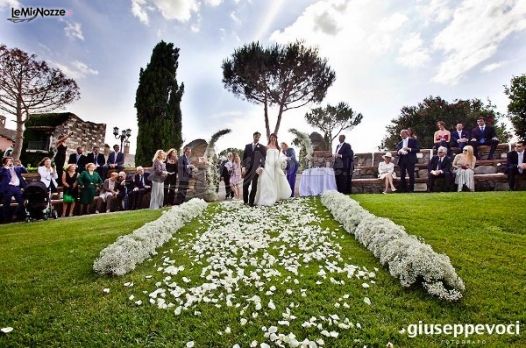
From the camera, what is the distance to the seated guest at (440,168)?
12.8 metres

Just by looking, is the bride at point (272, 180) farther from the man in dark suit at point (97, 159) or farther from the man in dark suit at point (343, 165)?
the man in dark suit at point (97, 159)

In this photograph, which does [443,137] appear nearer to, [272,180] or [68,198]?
[272,180]

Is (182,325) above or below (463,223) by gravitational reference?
below

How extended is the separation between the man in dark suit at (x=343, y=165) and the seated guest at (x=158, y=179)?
7218mm

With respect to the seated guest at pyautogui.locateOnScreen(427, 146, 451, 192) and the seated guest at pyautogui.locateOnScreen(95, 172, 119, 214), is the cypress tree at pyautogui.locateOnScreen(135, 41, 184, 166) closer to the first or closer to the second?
the seated guest at pyautogui.locateOnScreen(95, 172, 119, 214)

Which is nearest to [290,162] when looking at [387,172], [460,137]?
[387,172]

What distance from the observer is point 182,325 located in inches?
142

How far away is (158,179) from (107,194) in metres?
2.52

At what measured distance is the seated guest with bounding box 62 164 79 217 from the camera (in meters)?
11.6

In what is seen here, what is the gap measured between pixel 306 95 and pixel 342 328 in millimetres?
29259

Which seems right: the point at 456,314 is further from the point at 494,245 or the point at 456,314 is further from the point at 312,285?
the point at 494,245

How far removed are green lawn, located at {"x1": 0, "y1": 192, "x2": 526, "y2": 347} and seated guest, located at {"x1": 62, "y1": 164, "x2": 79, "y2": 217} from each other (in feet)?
16.7

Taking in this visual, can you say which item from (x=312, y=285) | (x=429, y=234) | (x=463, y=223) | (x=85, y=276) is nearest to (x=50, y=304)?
(x=85, y=276)

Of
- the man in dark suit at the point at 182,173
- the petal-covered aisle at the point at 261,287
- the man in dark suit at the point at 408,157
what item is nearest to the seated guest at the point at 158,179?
the man in dark suit at the point at 182,173
